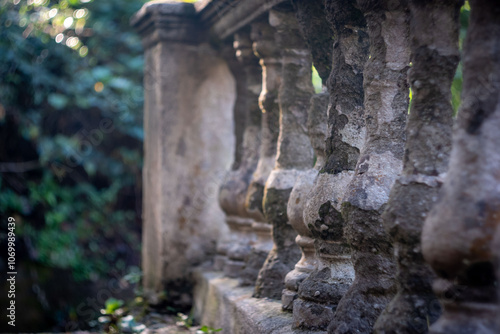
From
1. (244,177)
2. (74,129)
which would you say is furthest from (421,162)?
(74,129)

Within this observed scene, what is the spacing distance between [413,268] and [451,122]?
1.06ft

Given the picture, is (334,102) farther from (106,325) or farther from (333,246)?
(106,325)

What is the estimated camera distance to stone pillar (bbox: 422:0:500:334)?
0.98 m

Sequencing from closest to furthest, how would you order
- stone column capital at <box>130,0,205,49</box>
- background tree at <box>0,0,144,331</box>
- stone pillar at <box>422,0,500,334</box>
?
1. stone pillar at <box>422,0,500,334</box>
2. stone column capital at <box>130,0,205,49</box>
3. background tree at <box>0,0,144,331</box>

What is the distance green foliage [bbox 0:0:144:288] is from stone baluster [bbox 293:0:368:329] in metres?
3.91

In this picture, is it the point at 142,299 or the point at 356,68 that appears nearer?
the point at 356,68

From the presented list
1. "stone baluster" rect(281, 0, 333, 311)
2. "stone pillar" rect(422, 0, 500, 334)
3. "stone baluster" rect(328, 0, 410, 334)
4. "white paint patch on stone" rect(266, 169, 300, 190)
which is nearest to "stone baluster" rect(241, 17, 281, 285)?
"white paint patch on stone" rect(266, 169, 300, 190)

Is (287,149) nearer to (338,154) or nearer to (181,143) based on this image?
(338,154)

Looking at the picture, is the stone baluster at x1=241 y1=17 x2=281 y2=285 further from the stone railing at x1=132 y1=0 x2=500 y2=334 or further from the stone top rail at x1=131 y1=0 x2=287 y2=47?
the stone top rail at x1=131 y1=0 x2=287 y2=47

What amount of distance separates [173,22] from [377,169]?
2.27m

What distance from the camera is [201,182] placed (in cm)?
357

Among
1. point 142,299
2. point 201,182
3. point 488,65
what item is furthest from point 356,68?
point 142,299

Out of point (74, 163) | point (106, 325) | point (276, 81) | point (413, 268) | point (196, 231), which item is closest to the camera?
point (413, 268)

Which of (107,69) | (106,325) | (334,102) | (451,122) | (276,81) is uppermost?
(107,69)
